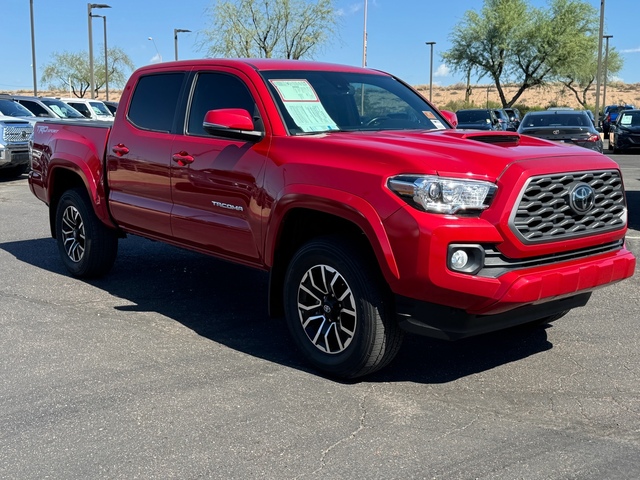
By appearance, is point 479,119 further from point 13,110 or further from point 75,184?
point 75,184

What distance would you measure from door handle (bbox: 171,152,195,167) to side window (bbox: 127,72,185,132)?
0.34 m

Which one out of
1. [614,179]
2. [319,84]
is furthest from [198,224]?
[614,179]

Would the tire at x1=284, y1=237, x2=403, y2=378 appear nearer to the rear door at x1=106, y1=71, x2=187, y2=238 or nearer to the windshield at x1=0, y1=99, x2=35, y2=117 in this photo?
the rear door at x1=106, y1=71, x2=187, y2=238

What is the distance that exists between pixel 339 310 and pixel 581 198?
1.51 metres

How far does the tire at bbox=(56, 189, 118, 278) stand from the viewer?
723 cm

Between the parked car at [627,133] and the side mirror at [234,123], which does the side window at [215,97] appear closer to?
the side mirror at [234,123]

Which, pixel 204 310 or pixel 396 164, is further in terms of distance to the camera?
pixel 204 310

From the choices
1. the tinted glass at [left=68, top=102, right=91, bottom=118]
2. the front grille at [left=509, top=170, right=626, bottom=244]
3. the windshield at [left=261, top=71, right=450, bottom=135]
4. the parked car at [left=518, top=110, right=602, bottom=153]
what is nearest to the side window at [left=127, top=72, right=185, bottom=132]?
the windshield at [left=261, top=71, right=450, bottom=135]

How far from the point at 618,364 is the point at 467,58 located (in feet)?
161

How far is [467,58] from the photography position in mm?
51875

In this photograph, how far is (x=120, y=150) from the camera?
655 centimetres

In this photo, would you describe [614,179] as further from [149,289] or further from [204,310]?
[149,289]

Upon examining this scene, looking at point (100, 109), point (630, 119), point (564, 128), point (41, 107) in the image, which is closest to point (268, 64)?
point (564, 128)

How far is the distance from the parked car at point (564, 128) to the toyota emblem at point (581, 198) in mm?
12972
